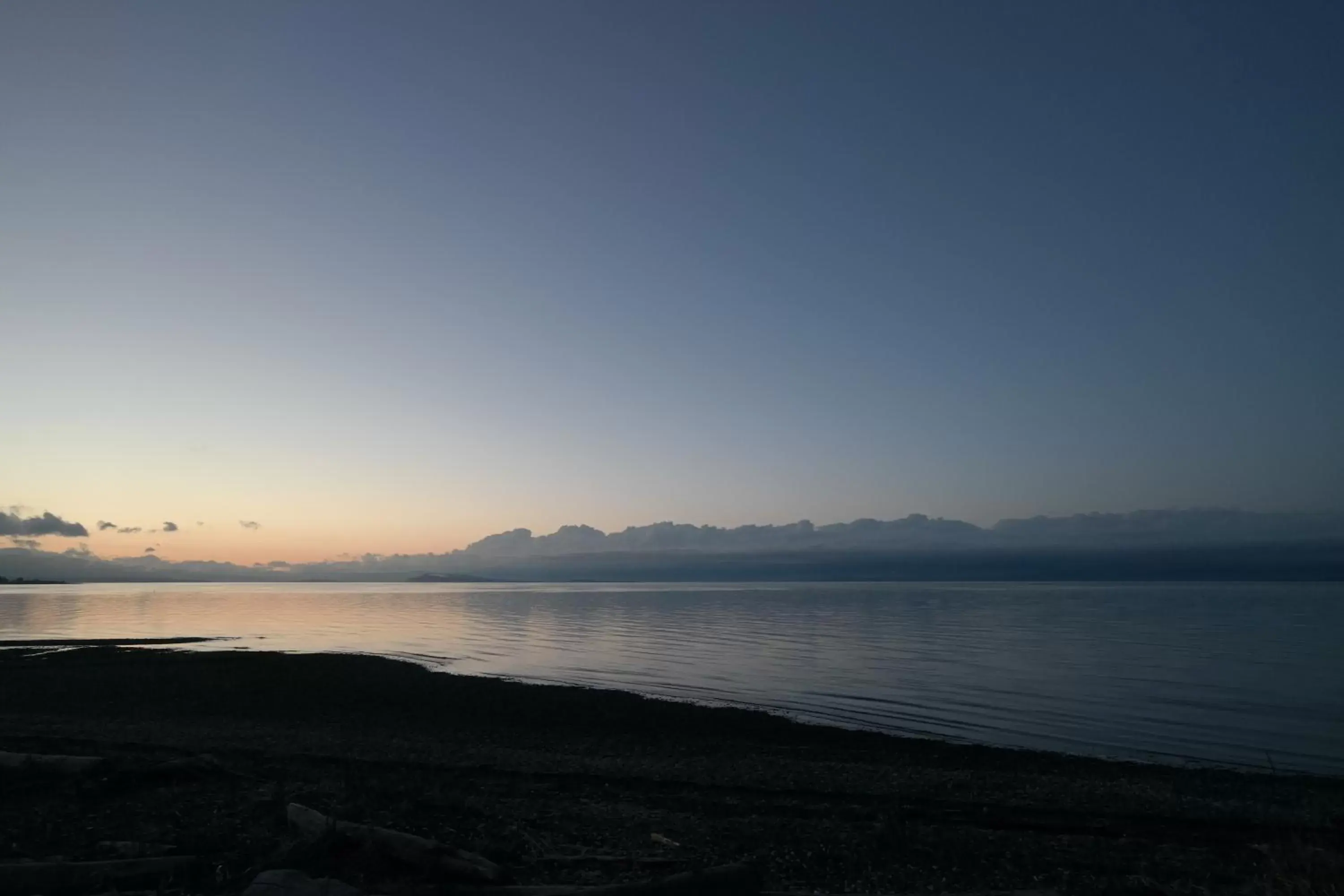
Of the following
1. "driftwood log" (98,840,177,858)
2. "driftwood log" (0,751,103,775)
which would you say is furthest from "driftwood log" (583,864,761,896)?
"driftwood log" (0,751,103,775)

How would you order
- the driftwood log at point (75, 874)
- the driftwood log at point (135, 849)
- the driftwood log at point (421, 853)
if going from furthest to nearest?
1. the driftwood log at point (135, 849)
2. the driftwood log at point (421, 853)
3. the driftwood log at point (75, 874)

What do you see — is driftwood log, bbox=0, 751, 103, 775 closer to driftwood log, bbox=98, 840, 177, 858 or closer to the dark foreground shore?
the dark foreground shore

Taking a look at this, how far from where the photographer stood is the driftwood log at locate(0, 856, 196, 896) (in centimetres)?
747

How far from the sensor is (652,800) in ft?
45.5

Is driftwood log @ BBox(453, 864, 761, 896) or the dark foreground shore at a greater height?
driftwood log @ BBox(453, 864, 761, 896)

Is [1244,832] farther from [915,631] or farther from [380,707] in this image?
[915,631]

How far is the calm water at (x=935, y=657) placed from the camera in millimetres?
25766

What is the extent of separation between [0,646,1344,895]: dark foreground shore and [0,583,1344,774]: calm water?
199 inches

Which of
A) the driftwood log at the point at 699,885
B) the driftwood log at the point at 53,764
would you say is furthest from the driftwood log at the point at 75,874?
the driftwood log at the point at 53,764

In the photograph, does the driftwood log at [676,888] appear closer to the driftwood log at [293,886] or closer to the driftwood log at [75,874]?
the driftwood log at [293,886]

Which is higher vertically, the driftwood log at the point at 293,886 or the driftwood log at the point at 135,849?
the driftwood log at the point at 293,886

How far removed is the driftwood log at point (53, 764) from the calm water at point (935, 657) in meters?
20.2

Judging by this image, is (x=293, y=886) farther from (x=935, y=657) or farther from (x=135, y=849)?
(x=935, y=657)

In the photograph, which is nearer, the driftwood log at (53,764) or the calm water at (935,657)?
the driftwood log at (53,764)
